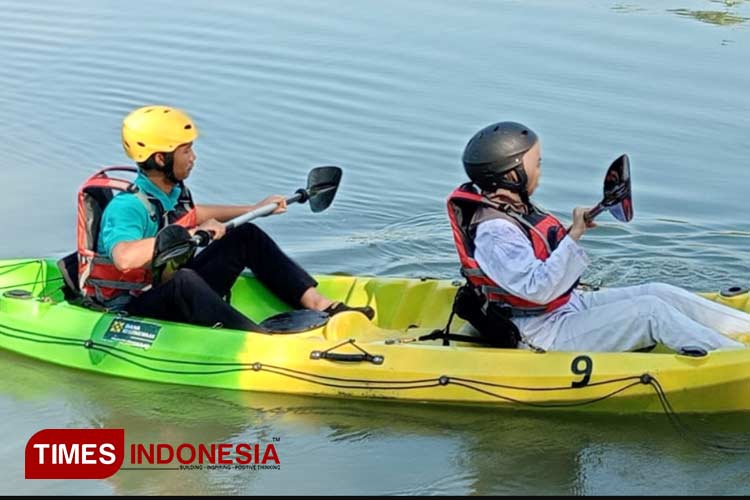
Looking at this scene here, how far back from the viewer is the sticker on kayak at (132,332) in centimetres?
659

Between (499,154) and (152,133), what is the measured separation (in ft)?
5.85

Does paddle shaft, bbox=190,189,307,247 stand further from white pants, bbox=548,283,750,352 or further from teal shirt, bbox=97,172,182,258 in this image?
white pants, bbox=548,283,750,352

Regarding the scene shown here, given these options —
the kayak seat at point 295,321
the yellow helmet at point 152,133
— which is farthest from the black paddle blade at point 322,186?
the yellow helmet at point 152,133

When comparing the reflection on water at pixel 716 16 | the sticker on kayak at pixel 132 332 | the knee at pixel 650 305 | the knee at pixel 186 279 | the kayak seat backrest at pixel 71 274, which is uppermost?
the reflection on water at pixel 716 16

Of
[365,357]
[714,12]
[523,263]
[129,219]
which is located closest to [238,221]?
[129,219]

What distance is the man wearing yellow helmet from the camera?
6.45 metres

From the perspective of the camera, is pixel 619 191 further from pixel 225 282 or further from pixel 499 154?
pixel 225 282

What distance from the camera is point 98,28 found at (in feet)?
50.9

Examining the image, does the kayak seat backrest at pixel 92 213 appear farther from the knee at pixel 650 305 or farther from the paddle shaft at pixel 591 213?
the knee at pixel 650 305

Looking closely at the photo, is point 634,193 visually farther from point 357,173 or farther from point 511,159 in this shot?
point 511,159

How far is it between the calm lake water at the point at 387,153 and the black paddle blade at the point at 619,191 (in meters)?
0.98

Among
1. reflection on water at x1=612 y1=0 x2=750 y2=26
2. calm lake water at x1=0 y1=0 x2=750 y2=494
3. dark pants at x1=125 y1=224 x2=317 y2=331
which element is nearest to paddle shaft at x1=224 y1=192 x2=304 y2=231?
dark pants at x1=125 y1=224 x2=317 y2=331

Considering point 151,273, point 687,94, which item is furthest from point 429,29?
point 151,273

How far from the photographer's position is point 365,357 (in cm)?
620
